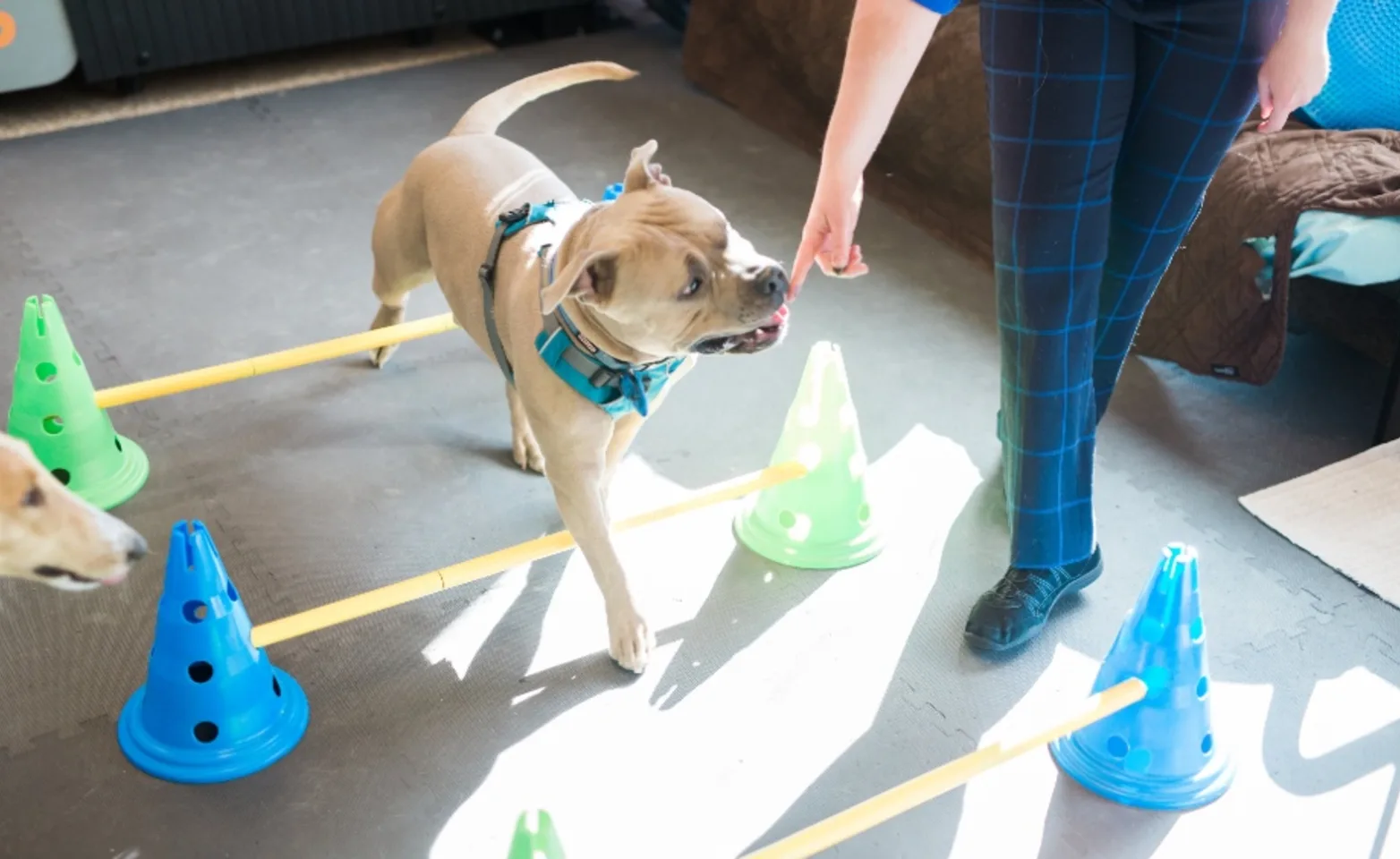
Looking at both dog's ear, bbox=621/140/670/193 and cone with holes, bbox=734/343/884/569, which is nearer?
dog's ear, bbox=621/140/670/193

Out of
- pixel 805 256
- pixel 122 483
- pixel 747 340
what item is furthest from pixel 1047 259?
pixel 122 483

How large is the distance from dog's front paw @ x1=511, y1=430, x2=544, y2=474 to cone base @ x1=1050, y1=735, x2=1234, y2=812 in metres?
1.17

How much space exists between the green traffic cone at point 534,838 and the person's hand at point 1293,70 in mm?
1338

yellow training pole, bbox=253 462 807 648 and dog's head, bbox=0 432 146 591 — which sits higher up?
dog's head, bbox=0 432 146 591

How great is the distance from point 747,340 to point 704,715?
0.61m

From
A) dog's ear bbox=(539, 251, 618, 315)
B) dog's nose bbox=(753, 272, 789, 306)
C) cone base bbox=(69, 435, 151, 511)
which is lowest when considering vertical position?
cone base bbox=(69, 435, 151, 511)

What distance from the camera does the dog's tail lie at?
2500 millimetres

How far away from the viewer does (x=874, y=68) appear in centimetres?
178

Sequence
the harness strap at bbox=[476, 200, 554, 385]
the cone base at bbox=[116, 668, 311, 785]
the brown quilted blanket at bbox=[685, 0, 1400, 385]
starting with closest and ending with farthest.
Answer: the cone base at bbox=[116, 668, 311, 785] → the harness strap at bbox=[476, 200, 554, 385] → the brown quilted blanket at bbox=[685, 0, 1400, 385]

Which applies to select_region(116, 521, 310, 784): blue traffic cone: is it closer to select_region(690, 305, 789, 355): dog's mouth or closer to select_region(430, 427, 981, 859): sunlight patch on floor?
select_region(430, 427, 981, 859): sunlight patch on floor

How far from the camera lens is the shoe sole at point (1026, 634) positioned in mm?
2201

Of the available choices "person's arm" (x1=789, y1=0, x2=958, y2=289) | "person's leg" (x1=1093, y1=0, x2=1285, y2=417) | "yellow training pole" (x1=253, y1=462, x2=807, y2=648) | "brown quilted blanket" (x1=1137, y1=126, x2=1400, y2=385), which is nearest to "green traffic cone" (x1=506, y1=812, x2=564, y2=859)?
"yellow training pole" (x1=253, y1=462, x2=807, y2=648)

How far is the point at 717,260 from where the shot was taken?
6.02ft

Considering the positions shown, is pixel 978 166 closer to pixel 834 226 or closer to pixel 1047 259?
pixel 1047 259
